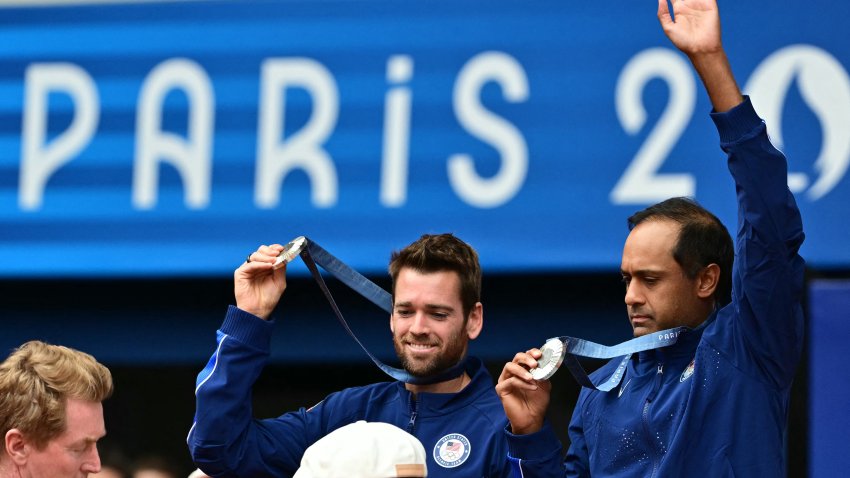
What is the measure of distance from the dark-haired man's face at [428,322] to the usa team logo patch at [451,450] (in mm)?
176

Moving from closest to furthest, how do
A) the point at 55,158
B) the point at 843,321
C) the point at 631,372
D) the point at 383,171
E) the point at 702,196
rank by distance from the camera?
the point at 631,372 < the point at 843,321 < the point at 702,196 < the point at 383,171 < the point at 55,158

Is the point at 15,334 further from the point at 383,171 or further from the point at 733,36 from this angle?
the point at 733,36

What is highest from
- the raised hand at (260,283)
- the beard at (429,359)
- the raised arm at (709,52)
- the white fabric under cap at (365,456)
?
the raised arm at (709,52)

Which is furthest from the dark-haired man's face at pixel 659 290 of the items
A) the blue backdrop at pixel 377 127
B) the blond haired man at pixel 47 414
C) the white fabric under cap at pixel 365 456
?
the blue backdrop at pixel 377 127

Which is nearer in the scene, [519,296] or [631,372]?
[631,372]

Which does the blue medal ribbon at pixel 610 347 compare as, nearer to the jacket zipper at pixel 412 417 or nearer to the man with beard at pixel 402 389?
the man with beard at pixel 402 389

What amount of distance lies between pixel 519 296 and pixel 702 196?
85 centimetres

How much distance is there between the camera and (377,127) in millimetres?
5301

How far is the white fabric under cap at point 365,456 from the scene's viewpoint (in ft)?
7.25

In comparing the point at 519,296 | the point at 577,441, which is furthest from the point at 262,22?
the point at 577,441

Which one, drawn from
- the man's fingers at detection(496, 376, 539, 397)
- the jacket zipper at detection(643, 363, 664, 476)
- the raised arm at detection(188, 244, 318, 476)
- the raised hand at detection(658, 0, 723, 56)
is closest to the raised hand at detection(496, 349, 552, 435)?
the man's fingers at detection(496, 376, 539, 397)

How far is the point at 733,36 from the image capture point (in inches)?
195

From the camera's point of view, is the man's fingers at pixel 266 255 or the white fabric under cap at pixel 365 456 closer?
the white fabric under cap at pixel 365 456

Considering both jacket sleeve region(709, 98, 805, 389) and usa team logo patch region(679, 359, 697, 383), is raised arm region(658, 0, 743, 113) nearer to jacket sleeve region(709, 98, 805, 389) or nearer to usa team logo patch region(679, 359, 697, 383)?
jacket sleeve region(709, 98, 805, 389)
